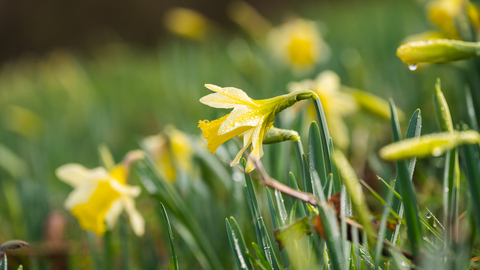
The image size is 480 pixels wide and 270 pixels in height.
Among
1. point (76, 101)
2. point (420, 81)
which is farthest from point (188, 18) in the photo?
point (420, 81)

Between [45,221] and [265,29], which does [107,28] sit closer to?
[265,29]

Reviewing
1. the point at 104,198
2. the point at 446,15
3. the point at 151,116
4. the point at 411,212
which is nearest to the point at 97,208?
the point at 104,198

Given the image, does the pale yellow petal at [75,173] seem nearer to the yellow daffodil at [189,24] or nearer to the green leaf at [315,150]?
the green leaf at [315,150]

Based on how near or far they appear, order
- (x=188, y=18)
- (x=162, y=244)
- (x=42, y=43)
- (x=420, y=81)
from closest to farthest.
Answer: (x=162, y=244) → (x=420, y=81) → (x=188, y=18) → (x=42, y=43)

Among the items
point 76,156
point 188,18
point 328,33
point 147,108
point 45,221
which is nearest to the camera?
point 45,221

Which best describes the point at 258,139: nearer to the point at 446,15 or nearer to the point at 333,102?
the point at 333,102

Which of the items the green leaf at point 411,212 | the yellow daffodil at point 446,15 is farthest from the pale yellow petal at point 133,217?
the yellow daffodil at point 446,15
